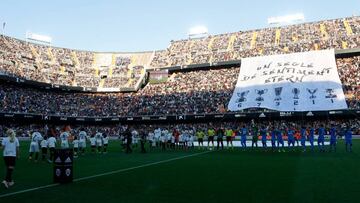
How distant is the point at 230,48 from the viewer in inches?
2766

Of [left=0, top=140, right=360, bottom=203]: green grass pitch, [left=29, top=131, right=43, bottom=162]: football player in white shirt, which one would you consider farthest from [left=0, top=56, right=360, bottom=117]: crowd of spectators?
[left=0, top=140, right=360, bottom=203]: green grass pitch

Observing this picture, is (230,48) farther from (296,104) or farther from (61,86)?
(61,86)

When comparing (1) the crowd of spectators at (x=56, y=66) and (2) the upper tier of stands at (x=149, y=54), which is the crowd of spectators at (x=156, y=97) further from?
(1) the crowd of spectators at (x=56, y=66)

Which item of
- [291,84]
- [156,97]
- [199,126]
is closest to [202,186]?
[291,84]

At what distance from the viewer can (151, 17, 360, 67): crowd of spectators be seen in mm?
61594

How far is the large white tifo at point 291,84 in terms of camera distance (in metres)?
50.1

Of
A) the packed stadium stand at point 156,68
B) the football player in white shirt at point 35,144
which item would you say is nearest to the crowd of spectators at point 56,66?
the packed stadium stand at point 156,68

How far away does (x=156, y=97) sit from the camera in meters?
66.4

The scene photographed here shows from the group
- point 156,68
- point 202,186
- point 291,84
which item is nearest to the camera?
point 202,186

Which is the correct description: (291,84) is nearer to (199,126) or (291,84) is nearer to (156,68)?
(199,126)

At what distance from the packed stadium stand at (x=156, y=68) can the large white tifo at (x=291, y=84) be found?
2.65m

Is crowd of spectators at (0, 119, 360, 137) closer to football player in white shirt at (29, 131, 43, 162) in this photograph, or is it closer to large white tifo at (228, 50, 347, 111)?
large white tifo at (228, 50, 347, 111)

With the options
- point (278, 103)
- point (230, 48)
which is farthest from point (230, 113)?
point (230, 48)

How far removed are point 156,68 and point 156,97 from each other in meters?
8.77
